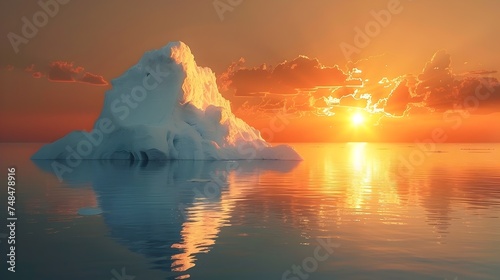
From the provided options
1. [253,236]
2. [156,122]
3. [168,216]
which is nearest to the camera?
[253,236]

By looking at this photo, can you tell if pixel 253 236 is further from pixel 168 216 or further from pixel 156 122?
pixel 156 122

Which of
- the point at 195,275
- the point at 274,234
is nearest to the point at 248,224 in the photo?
the point at 274,234

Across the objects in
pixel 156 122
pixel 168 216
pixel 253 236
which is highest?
pixel 156 122

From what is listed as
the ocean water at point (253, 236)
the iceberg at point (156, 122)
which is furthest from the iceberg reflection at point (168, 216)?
the iceberg at point (156, 122)

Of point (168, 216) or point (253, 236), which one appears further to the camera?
point (168, 216)

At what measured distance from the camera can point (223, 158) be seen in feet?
200

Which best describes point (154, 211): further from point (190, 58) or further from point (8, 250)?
point (190, 58)

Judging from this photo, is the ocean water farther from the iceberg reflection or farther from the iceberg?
the iceberg

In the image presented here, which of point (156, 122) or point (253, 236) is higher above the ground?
point (156, 122)

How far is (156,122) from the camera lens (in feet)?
186

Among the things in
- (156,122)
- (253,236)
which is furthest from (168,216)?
(156,122)

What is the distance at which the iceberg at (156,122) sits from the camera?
55500 millimetres

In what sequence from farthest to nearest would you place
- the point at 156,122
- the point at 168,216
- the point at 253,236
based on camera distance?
the point at 156,122 < the point at 168,216 < the point at 253,236

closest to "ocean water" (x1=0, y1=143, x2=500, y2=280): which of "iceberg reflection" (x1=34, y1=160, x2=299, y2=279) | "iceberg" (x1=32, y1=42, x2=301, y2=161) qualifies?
"iceberg reflection" (x1=34, y1=160, x2=299, y2=279)
